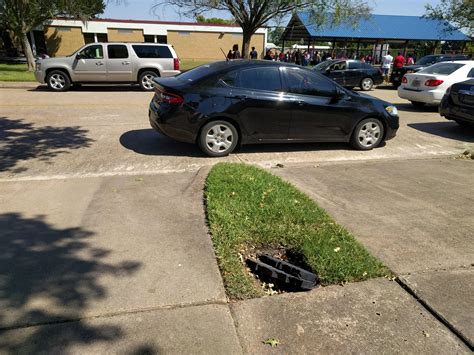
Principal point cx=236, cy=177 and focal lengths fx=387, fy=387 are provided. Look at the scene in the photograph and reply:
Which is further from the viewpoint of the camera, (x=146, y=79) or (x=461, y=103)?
(x=146, y=79)

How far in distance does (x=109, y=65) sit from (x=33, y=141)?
25.8 feet

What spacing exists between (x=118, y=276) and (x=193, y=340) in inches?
38.4

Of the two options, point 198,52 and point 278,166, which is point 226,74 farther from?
point 198,52

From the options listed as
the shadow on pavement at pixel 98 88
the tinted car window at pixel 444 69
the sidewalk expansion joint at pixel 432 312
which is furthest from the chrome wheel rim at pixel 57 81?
the sidewalk expansion joint at pixel 432 312

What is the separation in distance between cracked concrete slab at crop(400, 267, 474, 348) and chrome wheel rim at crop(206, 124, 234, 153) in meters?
3.97

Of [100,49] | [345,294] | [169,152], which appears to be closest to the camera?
[345,294]

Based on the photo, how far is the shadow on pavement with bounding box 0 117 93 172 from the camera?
21.3 feet

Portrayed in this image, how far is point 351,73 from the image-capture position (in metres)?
17.2

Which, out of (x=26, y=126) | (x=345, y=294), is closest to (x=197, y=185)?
(x=345, y=294)

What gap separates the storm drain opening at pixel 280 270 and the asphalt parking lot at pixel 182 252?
21 cm

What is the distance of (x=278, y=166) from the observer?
21.2 ft

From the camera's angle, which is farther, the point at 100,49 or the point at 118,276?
the point at 100,49

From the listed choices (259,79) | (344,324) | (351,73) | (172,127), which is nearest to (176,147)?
(172,127)

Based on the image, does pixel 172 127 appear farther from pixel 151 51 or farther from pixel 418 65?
pixel 418 65
